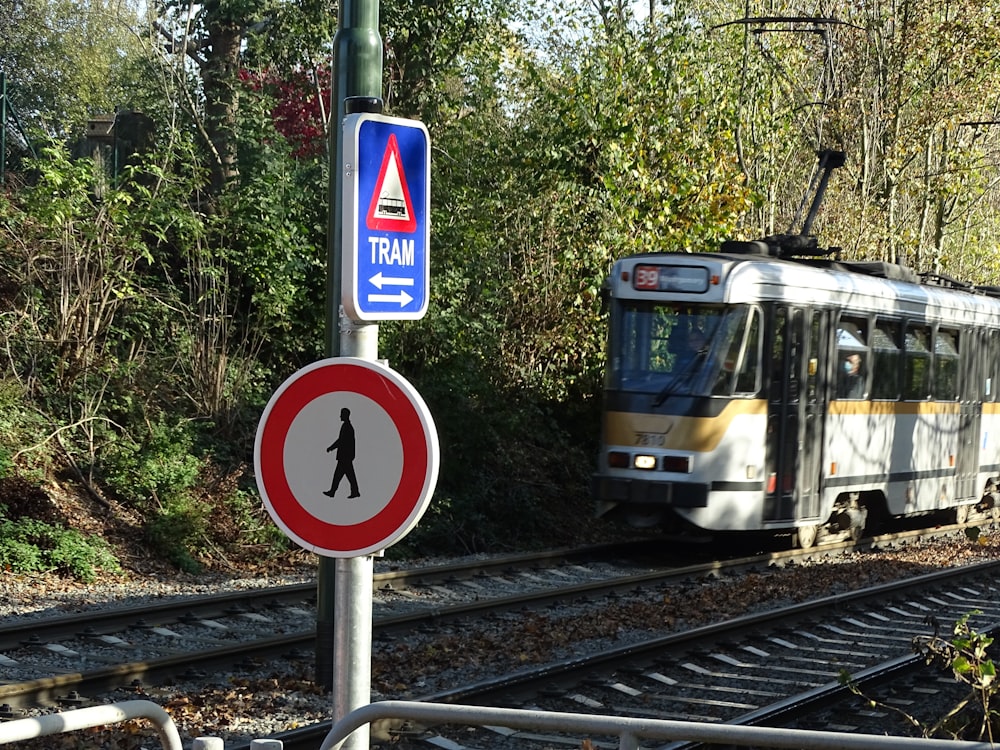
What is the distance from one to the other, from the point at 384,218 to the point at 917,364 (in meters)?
15.0

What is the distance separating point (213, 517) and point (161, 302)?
3462 mm

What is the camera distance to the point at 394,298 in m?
4.38

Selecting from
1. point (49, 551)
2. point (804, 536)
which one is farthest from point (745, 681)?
point (804, 536)

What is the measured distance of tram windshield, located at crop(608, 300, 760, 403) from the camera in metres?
15.2

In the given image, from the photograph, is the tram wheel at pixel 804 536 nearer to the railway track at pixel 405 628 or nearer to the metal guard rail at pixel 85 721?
the railway track at pixel 405 628

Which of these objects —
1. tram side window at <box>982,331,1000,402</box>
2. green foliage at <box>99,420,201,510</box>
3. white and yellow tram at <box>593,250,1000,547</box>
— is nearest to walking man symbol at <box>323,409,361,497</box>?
green foliage at <box>99,420,201,510</box>

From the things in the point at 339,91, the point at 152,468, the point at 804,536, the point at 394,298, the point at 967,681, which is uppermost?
the point at 339,91

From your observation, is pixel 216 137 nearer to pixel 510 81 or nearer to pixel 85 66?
pixel 510 81

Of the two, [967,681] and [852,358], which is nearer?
[967,681]

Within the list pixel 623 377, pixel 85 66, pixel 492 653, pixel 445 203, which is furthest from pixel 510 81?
pixel 85 66

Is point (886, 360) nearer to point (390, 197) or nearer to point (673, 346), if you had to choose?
point (673, 346)

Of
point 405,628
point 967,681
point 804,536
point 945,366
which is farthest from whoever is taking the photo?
point 945,366

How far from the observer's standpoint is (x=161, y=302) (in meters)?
17.2

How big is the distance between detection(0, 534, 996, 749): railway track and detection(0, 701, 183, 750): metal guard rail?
3.34 m
